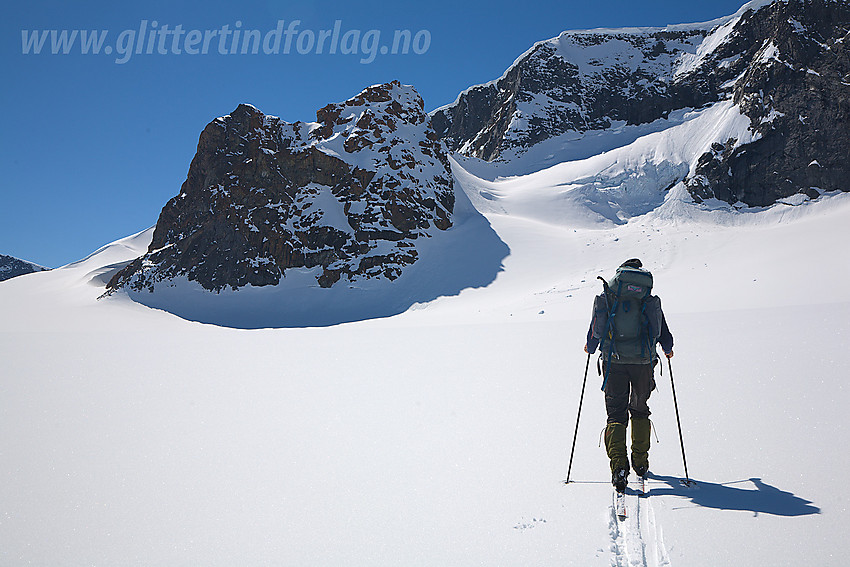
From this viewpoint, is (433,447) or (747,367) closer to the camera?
(433,447)

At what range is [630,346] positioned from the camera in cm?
409

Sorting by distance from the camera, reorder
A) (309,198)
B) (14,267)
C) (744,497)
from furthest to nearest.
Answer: (14,267), (309,198), (744,497)

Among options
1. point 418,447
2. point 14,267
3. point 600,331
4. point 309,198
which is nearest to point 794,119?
point 309,198

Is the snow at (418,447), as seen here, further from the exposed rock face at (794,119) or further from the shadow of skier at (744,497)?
the exposed rock face at (794,119)

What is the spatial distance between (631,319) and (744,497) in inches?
61.1

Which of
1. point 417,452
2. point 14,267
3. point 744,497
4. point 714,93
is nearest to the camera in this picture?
point 744,497

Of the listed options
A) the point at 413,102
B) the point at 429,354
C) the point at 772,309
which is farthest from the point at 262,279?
the point at 772,309

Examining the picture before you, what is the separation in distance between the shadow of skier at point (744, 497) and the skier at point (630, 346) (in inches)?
15.2

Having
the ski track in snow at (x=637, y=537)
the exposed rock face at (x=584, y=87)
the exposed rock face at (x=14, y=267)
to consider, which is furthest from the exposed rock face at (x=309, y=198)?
the exposed rock face at (x=14, y=267)

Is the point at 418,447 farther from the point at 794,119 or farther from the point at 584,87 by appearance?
the point at 584,87

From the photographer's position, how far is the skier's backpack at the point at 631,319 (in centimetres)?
405

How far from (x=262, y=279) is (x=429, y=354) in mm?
26350

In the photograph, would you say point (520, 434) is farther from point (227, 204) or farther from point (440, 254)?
point (227, 204)

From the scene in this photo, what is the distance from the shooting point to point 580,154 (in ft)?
175
